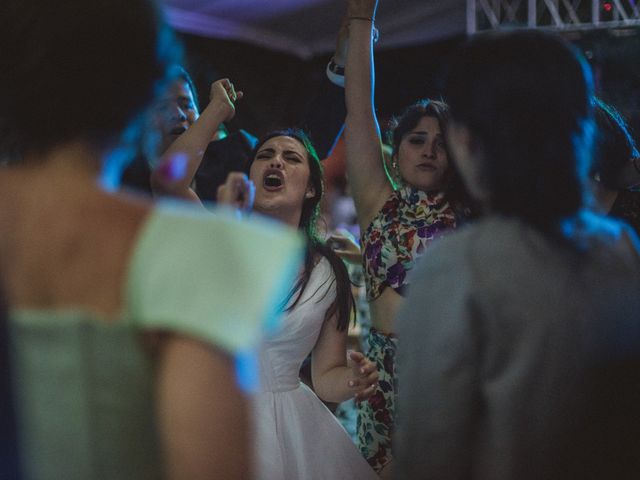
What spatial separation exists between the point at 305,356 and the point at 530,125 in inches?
45.5

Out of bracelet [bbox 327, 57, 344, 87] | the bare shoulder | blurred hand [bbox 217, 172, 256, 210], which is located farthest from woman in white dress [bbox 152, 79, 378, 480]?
the bare shoulder

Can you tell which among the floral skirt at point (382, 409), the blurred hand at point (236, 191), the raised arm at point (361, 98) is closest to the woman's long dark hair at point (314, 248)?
the floral skirt at point (382, 409)

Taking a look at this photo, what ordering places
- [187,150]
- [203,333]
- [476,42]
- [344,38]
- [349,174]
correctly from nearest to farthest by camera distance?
[203,333]
[476,42]
[187,150]
[349,174]
[344,38]

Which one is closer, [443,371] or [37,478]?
[37,478]

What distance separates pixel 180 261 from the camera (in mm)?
716

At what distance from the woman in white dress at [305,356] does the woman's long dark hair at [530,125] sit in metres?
0.65

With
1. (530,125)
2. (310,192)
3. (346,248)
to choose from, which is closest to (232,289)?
(530,125)

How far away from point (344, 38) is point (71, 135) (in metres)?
1.46

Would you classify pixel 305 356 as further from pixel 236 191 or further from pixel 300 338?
pixel 236 191

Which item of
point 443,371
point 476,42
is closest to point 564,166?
point 476,42

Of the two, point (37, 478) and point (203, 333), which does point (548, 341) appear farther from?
point (37, 478)

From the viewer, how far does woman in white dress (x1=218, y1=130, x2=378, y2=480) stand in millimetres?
1795

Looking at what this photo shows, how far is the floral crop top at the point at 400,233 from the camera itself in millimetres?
1937

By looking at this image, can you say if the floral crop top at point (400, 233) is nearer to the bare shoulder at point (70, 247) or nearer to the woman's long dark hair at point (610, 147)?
the woman's long dark hair at point (610, 147)
